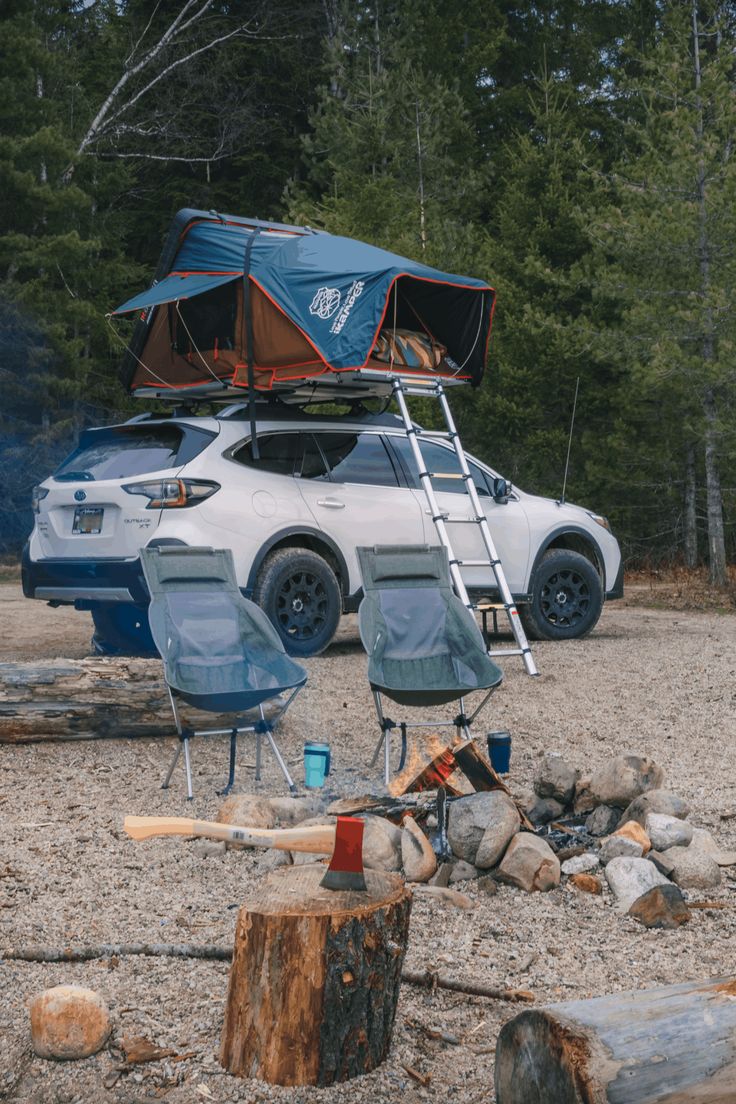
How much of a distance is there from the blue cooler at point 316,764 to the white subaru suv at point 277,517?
2675mm

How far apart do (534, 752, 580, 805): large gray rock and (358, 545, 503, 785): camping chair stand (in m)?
1.00

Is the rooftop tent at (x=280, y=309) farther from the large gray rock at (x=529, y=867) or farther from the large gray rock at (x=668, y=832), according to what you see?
the large gray rock at (x=529, y=867)

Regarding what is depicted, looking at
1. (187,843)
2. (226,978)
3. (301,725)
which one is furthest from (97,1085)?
(301,725)

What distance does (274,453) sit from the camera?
8.46m

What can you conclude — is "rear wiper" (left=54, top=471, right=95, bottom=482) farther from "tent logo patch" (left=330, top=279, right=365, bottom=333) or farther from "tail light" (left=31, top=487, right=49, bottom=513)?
"tent logo patch" (left=330, top=279, right=365, bottom=333)

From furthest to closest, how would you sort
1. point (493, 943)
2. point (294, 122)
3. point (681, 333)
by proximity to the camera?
point (294, 122) < point (681, 333) < point (493, 943)

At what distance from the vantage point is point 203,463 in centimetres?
792

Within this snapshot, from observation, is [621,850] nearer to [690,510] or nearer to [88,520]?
[88,520]

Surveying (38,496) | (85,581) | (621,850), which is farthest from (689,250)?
(621,850)

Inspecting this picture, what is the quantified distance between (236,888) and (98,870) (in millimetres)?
523

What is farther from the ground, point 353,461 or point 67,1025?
point 353,461

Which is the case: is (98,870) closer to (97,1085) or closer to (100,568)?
(97,1085)

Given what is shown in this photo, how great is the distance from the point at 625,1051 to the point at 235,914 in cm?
173

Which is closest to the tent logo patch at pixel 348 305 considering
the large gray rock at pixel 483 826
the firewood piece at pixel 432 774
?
the firewood piece at pixel 432 774
